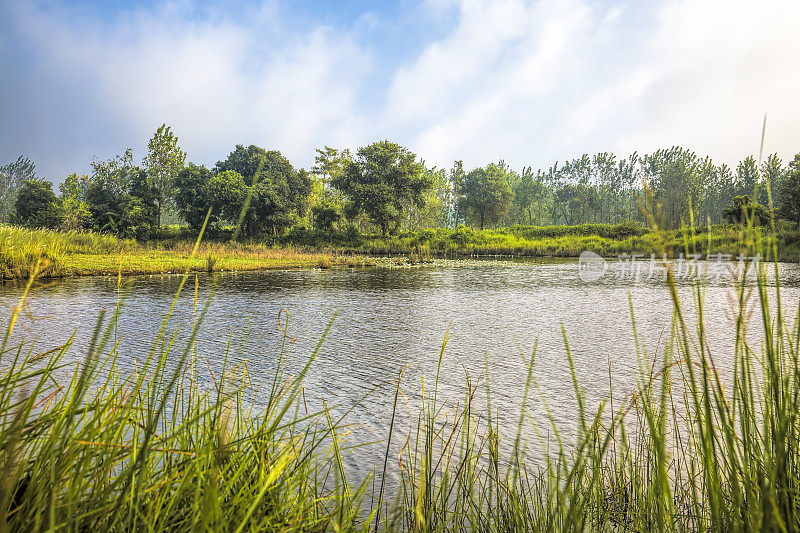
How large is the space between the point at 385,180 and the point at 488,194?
2102cm

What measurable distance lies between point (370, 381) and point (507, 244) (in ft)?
127

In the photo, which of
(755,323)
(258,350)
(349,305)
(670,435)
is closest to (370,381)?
(258,350)

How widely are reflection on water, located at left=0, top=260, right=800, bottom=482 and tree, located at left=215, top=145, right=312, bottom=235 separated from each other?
23601 mm

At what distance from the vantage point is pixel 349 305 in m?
12.1

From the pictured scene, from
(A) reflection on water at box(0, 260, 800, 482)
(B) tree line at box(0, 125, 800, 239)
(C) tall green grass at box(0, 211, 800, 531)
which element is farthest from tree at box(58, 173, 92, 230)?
(C) tall green grass at box(0, 211, 800, 531)

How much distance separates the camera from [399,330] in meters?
8.91

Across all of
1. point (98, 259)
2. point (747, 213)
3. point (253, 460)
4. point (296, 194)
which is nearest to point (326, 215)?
point (296, 194)

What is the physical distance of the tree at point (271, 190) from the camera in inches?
1543

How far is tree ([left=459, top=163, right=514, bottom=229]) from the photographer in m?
61.2

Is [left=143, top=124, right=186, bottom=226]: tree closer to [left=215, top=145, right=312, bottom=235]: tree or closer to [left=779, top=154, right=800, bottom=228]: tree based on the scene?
[left=215, top=145, right=312, bottom=235]: tree

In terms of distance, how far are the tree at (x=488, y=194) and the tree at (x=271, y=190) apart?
2407cm

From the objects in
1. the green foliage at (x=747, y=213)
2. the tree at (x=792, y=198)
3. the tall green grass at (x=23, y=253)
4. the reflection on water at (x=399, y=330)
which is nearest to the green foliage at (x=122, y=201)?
the tall green grass at (x=23, y=253)

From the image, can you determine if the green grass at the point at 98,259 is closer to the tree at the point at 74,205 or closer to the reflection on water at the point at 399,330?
the reflection on water at the point at 399,330

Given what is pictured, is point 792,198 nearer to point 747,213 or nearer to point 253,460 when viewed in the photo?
point 747,213
